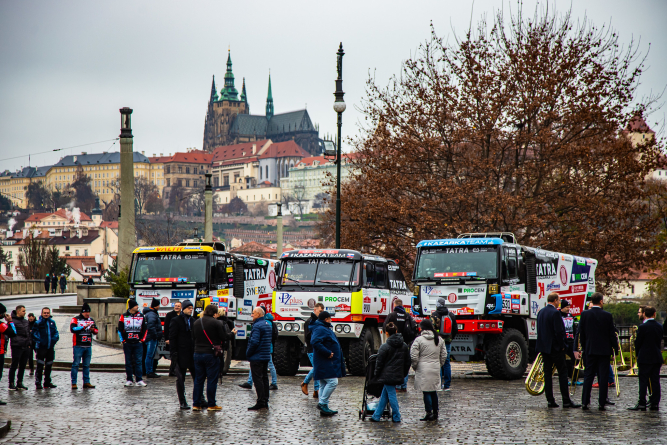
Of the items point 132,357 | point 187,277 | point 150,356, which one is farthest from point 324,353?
point 187,277

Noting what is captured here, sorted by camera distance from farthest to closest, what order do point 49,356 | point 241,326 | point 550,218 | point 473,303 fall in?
1. point 550,218
2. point 241,326
3. point 473,303
4. point 49,356

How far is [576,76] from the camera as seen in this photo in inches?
1192

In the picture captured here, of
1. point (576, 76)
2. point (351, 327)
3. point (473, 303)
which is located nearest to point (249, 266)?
point (351, 327)

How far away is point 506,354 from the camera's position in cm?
1814

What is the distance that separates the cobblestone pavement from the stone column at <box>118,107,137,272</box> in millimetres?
13720

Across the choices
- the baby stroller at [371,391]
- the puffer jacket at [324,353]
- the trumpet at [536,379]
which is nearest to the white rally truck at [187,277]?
the puffer jacket at [324,353]

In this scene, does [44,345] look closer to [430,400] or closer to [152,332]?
[152,332]

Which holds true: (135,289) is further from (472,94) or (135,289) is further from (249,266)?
(472,94)

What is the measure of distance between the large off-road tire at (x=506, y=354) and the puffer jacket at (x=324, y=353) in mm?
6560

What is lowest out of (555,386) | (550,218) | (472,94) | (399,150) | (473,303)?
(555,386)

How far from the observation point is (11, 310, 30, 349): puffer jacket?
15602 mm

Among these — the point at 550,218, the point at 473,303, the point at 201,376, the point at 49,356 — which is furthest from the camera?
the point at 550,218

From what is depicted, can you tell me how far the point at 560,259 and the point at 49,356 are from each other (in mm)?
13372

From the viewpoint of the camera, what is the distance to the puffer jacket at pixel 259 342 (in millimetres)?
12992
